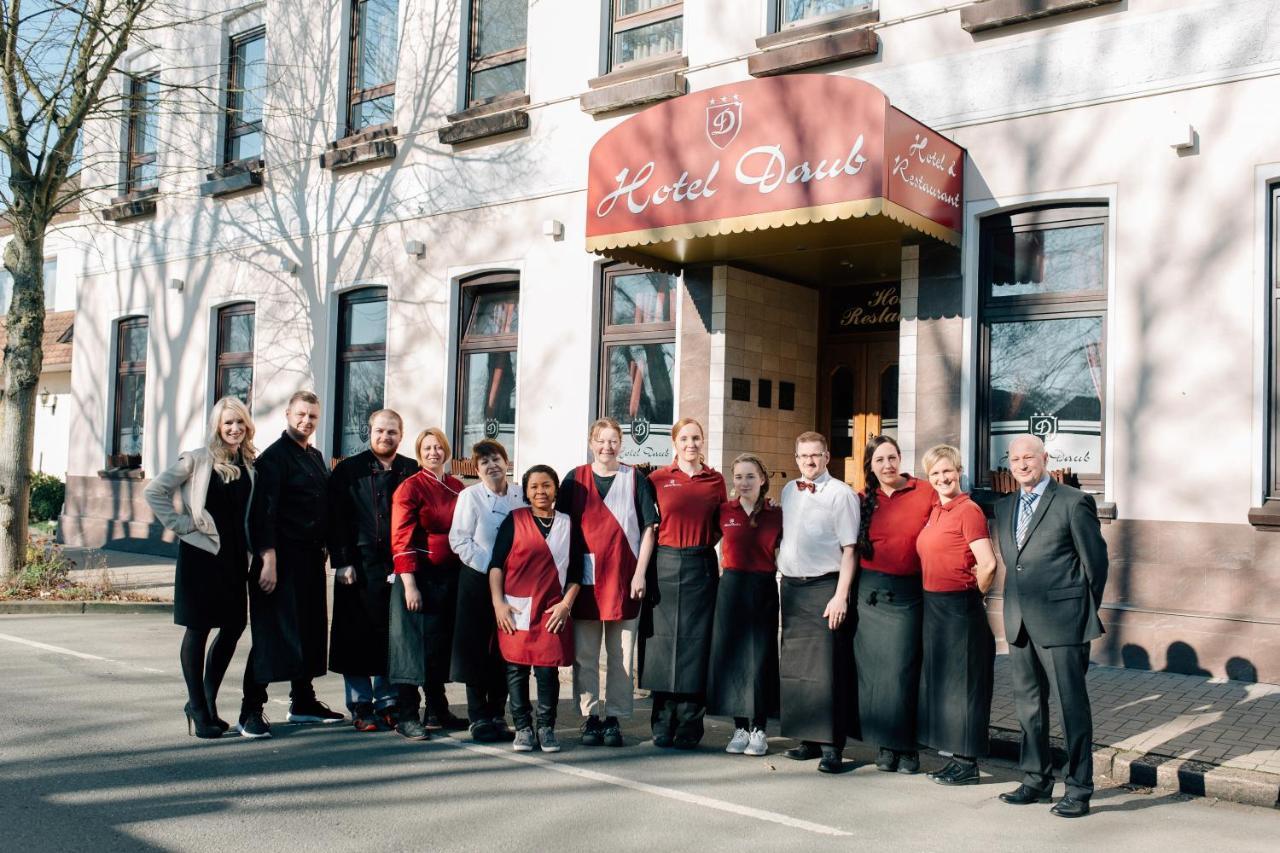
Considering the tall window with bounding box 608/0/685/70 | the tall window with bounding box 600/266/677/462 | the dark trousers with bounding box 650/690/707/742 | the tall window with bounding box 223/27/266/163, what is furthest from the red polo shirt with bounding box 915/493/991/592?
the tall window with bounding box 223/27/266/163

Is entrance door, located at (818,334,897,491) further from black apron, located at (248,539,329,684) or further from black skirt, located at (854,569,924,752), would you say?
black apron, located at (248,539,329,684)

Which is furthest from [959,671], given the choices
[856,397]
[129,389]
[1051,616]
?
[129,389]

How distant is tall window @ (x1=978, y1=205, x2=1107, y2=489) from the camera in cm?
962

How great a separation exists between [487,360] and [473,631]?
7443 mm

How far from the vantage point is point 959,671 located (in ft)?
20.2

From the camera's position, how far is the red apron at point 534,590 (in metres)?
6.56

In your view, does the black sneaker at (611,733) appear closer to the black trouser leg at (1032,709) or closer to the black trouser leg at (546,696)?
the black trouser leg at (546,696)

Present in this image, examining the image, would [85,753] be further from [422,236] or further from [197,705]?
[422,236]

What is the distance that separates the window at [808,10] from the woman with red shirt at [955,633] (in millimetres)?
6359

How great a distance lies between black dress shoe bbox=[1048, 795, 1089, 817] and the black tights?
446 centimetres

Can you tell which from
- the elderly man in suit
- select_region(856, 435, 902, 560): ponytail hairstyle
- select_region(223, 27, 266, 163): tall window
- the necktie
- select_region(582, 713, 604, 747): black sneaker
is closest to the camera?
the elderly man in suit

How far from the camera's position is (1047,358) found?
32.3 ft

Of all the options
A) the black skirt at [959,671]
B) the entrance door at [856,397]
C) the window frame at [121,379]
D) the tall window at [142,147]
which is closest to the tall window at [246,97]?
the tall window at [142,147]

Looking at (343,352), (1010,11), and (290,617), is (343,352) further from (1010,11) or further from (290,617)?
(1010,11)
